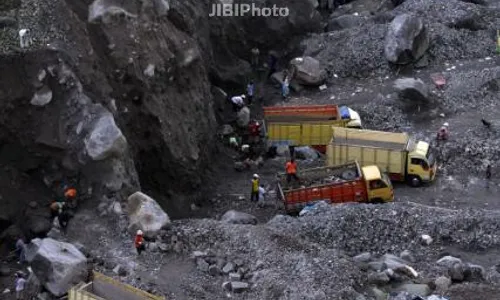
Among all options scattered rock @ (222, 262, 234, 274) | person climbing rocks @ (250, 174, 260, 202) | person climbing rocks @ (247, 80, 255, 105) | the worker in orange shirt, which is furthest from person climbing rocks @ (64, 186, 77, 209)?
person climbing rocks @ (247, 80, 255, 105)

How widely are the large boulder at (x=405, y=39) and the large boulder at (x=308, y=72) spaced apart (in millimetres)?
3461

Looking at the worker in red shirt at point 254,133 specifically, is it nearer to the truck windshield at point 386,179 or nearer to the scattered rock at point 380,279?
the truck windshield at point 386,179

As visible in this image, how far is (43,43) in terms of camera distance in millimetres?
26891

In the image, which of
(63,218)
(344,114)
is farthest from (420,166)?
(63,218)

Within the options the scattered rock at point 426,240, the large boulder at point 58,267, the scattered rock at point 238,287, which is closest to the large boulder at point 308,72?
the scattered rock at point 426,240

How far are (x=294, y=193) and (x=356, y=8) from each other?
22.0 m

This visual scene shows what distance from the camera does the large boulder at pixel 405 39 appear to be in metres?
39.4

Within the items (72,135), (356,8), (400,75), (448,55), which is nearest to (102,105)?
(72,135)

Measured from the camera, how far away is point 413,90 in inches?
1460

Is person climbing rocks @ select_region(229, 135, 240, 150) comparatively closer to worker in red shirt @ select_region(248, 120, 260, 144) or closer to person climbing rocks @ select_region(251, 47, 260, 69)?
worker in red shirt @ select_region(248, 120, 260, 144)

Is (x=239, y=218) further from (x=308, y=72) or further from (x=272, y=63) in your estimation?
(x=272, y=63)

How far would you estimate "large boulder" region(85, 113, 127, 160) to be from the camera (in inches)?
1018

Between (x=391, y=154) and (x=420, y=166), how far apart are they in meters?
1.24

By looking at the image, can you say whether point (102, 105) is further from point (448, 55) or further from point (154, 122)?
point (448, 55)
